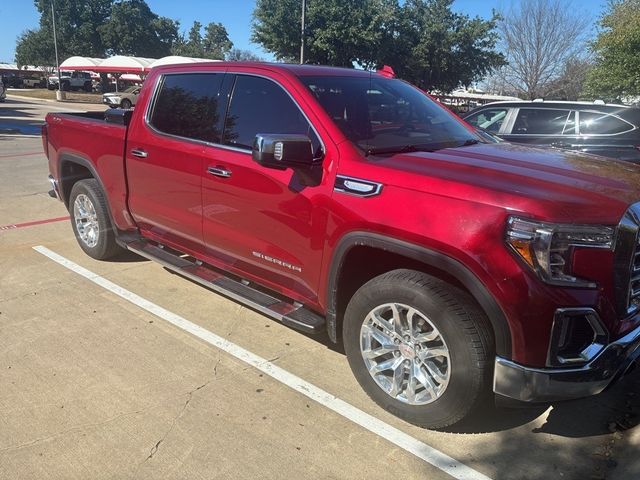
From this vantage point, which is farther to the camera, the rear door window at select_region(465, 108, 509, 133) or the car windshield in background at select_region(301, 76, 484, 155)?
the rear door window at select_region(465, 108, 509, 133)

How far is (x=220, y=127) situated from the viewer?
156 inches

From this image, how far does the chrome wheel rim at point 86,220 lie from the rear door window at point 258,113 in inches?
86.3

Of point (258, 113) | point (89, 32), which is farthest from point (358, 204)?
point (89, 32)

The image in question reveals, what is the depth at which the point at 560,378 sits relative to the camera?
8.33ft

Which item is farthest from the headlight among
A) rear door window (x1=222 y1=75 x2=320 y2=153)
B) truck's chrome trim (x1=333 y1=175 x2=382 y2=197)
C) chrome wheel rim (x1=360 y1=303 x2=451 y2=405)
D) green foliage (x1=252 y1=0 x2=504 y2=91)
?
green foliage (x1=252 y1=0 x2=504 y2=91)

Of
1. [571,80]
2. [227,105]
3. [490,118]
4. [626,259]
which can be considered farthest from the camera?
[571,80]

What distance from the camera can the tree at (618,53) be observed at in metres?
16.9

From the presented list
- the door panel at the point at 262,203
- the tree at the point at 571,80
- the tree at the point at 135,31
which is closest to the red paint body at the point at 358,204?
the door panel at the point at 262,203

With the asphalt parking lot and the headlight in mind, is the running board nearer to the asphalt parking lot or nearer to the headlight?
the asphalt parking lot

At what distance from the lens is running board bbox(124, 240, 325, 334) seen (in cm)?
345

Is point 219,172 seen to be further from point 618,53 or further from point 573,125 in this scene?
point 618,53

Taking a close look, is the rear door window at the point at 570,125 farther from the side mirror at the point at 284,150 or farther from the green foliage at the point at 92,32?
the green foliage at the point at 92,32

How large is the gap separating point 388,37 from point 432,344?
37749 millimetres

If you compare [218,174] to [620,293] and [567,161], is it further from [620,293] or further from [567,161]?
[620,293]
